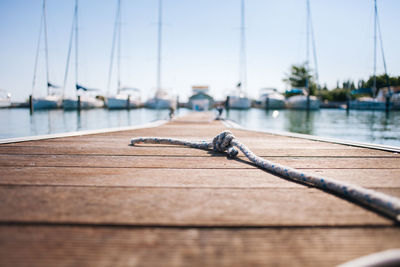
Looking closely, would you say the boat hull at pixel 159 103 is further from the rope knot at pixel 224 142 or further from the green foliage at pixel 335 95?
the green foliage at pixel 335 95

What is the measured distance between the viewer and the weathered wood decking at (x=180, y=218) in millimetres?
566

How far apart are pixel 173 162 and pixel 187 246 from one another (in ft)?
3.07

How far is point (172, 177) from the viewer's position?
117 cm

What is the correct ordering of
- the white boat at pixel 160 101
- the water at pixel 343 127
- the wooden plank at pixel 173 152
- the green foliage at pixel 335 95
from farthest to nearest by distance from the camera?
the green foliage at pixel 335 95
the white boat at pixel 160 101
the water at pixel 343 127
the wooden plank at pixel 173 152

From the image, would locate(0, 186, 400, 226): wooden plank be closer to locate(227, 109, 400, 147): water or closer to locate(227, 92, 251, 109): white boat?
locate(227, 109, 400, 147): water

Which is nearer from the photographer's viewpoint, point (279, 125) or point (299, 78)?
point (279, 125)

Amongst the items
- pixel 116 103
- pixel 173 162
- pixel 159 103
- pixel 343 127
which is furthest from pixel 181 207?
pixel 159 103

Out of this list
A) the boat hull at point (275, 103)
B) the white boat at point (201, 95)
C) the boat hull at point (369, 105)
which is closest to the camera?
the boat hull at point (369, 105)

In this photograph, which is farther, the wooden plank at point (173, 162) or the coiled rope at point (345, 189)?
the wooden plank at point (173, 162)

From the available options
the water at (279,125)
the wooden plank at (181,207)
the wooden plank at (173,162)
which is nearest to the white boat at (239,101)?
the water at (279,125)

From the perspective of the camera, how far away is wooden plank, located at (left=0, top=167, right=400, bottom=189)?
1.06 meters

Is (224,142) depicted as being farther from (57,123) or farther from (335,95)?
(335,95)

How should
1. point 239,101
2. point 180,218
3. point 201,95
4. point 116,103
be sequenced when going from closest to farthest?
point 180,218, point 116,103, point 239,101, point 201,95

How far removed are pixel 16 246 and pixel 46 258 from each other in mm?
102
